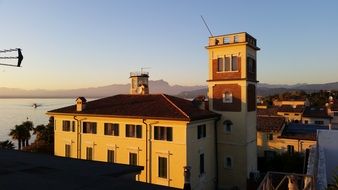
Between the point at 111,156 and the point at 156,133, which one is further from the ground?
the point at 156,133

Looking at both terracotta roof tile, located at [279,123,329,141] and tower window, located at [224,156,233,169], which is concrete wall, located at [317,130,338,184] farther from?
terracotta roof tile, located at [279,123,329,141]

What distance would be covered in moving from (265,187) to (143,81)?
33529mm

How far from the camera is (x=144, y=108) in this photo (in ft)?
102

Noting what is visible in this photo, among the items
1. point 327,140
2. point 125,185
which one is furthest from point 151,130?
point 125,185

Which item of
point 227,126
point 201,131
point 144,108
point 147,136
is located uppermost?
point 144,108

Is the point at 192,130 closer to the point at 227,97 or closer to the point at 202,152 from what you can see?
the point at 202,152

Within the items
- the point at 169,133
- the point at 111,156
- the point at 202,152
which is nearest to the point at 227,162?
the point at 202,152

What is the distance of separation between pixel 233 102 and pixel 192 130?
5.89m

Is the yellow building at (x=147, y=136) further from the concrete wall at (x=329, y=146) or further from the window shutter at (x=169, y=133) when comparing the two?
the concrete wall at (x=329, y=146)

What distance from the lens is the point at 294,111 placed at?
74562 millimetres

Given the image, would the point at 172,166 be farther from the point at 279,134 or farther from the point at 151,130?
the point at 279,134

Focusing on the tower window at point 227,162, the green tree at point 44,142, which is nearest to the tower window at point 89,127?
the green tree at point 44,142

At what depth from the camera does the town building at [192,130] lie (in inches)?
1110

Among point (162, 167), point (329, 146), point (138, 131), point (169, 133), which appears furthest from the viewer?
point (138, 131)
